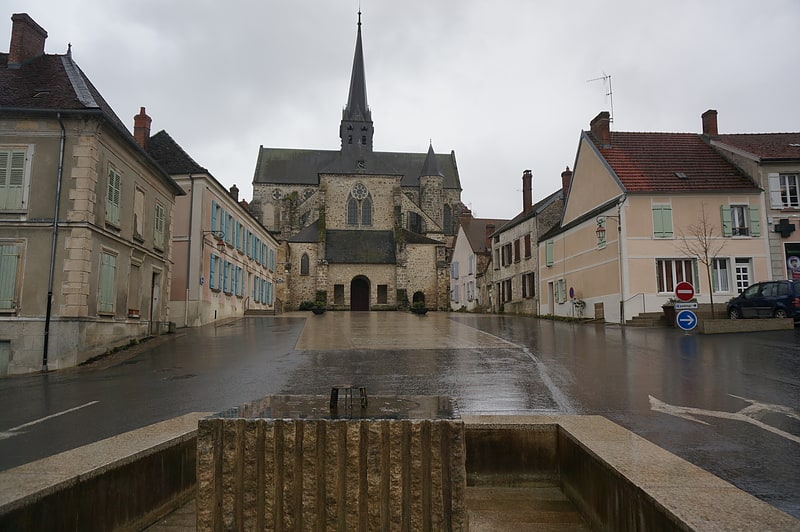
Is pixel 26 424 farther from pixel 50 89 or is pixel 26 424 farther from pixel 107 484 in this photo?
pixel 50 89

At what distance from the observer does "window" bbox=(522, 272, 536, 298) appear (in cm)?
3384

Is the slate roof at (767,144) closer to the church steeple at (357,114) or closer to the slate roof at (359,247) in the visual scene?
the slate roof at (359,247)

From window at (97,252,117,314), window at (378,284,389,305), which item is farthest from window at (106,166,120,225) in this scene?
window at (378,284,389,305)

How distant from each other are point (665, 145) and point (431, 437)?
26922 mm

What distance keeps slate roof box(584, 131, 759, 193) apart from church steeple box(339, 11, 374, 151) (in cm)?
3484

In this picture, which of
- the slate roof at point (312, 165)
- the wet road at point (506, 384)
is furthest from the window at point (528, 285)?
the slate roof at point (312, 165)

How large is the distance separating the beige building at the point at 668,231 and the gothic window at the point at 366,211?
96.8 ft

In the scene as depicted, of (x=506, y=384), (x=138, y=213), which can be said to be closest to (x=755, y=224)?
(x=506, y=384)

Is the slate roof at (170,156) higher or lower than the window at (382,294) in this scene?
higher

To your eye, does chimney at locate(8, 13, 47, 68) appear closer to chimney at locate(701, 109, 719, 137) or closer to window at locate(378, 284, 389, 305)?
chimney at locate(701, 109, 719, 137)

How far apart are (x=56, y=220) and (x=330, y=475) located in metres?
13.7

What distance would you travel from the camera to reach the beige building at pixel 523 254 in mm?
33031

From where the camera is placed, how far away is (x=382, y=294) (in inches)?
1875

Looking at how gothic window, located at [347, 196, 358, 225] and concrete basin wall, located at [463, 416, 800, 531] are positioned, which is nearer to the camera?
concrete basin wall, located at [463, 416, 800, 531]
